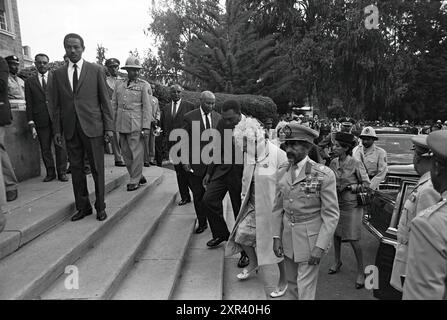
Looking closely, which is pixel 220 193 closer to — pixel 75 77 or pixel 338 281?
pixel 338 281

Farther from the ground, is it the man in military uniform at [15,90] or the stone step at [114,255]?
the man in military uniform at [15,90]

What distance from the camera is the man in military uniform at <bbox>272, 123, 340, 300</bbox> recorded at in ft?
10.0

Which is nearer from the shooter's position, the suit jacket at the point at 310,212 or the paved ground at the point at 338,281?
the suit jacket at the point at 310,212

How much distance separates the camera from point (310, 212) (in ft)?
10.3

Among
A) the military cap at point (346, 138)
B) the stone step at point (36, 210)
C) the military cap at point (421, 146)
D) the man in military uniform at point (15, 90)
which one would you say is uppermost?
the man in military uniform at point (15, 90)

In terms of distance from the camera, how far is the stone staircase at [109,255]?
325cm

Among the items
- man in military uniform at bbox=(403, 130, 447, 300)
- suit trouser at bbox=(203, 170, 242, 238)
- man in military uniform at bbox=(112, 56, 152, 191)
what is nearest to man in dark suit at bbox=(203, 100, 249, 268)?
suit trouser at bbox=(203, 170, 242, 238)

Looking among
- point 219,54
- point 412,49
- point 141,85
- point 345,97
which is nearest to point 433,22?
point 412,49

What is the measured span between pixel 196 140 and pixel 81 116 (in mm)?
1581

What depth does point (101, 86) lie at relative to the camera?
14.9 feet

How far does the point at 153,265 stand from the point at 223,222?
3.44 ft

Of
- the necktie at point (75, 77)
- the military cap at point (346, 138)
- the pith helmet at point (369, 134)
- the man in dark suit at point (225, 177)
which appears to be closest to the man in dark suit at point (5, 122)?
the necktie at point (75, 77)

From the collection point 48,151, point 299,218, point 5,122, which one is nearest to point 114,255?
point 299,218

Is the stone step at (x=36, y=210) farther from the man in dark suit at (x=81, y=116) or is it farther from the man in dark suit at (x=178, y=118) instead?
the man in dark suit at (x=178, y=118)
